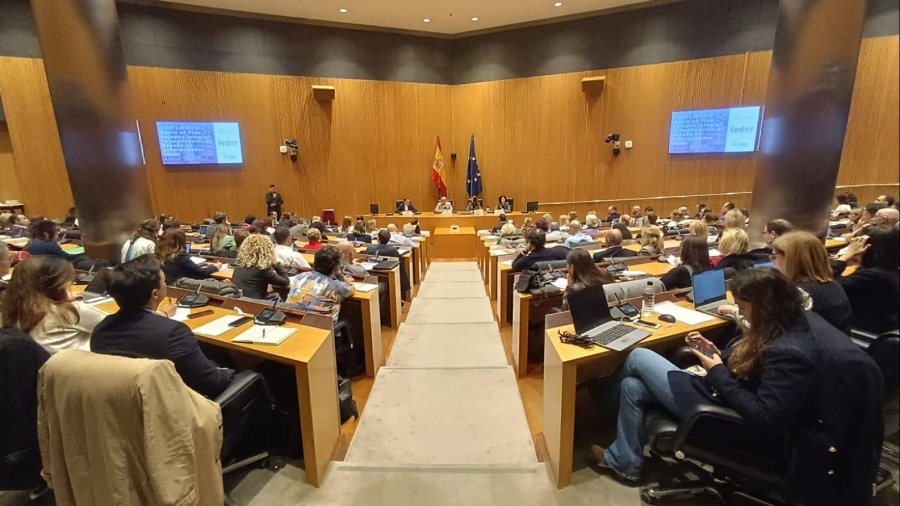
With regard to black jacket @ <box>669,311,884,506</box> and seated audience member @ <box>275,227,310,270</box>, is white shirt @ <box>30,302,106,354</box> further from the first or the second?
black jacket @ <box>669,311,884,506</box>

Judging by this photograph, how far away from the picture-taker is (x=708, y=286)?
3057 mm

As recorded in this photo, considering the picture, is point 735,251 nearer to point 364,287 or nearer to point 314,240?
point 364,287

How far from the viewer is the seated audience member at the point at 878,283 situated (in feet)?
4.03

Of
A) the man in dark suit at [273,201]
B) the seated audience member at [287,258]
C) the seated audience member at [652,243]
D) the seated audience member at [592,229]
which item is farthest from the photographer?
the man in dark suit at [273,201]

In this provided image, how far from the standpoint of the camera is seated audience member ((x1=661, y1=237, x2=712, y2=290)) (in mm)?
3422

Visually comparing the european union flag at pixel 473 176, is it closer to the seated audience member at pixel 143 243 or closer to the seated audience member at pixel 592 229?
the seated audience member at pixel 592 229

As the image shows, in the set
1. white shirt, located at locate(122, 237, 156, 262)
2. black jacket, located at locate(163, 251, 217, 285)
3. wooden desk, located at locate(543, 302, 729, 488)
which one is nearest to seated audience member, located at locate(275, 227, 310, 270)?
black jacket, located at locate(163, 251, 217, 285)

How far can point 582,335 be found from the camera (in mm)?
2592

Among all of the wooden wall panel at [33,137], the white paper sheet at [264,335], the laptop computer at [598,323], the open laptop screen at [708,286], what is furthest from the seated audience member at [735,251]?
the wooden wall panel at [33,137]

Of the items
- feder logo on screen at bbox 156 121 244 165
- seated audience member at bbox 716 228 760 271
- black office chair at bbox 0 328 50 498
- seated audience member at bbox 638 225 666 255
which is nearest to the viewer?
black office chair at bbox 0 328 50 498

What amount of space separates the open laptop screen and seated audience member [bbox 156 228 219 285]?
4.20m

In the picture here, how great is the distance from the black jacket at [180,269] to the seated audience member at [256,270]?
0.50 meters

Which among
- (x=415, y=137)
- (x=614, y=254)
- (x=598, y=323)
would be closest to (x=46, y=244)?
(x=598, y=323)

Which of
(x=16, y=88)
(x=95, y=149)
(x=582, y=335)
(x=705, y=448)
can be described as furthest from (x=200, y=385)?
(x=16, y=88)
